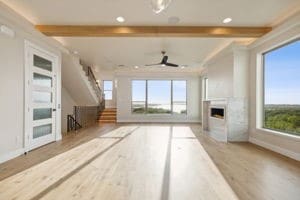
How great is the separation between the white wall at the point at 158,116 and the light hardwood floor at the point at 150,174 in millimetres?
7443

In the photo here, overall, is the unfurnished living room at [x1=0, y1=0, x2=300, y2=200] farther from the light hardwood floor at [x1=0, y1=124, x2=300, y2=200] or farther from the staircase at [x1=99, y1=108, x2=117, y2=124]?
the staircase at [x1=99, y1=108, x2=117, y2=124]

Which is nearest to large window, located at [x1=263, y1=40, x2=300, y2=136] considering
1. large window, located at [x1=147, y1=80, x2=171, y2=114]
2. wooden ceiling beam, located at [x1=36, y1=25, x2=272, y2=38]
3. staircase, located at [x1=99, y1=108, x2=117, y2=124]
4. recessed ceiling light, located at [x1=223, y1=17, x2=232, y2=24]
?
wooden ceiling beam, located at [x1=36, y1=25, x2=272, y2=38]

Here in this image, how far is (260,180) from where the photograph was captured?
3236 mm

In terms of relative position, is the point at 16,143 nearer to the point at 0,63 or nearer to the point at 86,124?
the point at 0,63

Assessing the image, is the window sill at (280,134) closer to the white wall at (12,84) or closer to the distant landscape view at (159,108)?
the white wall at (12,84)

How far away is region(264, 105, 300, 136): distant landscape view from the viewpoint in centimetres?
478

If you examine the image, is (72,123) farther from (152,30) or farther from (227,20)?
(227,20)

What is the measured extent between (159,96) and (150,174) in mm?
9893

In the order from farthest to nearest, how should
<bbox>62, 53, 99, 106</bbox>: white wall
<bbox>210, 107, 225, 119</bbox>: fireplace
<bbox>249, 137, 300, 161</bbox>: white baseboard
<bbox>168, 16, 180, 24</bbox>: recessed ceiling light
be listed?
<bbox>62, 53, 99, 106</bbox>: white wall, <bbox>210, 107, 225, 119</bbox>: fireplace, <bbox>168, 16, 180, 24</bbox>: recessed ceiling light, <bbox>249, 137, 300, 161</bbox>: white baseboard

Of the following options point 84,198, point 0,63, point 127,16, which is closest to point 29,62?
point 0,63

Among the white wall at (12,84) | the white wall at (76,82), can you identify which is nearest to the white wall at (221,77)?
the white wall at (76,82)

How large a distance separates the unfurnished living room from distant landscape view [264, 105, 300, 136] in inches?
1.5

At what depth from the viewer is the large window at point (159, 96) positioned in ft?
43.0

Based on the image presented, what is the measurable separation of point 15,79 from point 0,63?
529 millimetres
